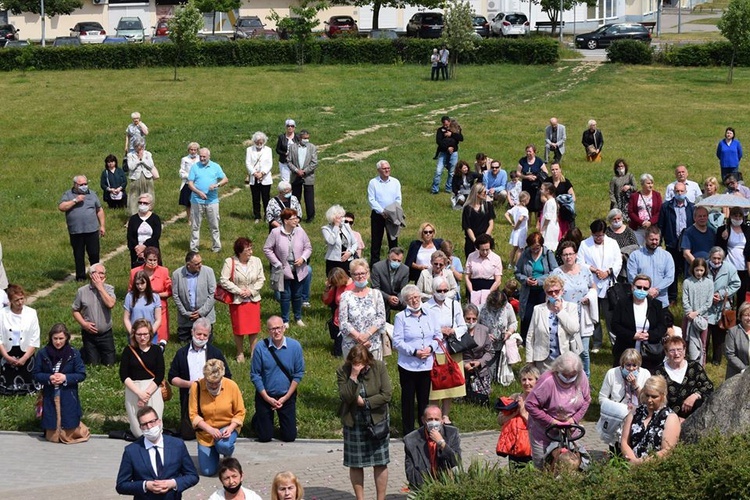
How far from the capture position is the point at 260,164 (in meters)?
22.8

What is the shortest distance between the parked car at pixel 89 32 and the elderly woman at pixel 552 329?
51.0 m

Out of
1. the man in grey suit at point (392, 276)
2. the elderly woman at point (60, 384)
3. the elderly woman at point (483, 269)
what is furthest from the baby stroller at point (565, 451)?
the elderly woman at point (60, 384)

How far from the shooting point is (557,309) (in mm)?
13695

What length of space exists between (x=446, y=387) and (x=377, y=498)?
2.17 meters

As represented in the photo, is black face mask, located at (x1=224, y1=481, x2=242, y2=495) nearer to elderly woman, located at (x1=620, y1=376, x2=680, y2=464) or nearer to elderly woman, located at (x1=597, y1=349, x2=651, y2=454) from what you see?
elderly woman, located at (x1=620, y1=376, x2=680, y2=464)

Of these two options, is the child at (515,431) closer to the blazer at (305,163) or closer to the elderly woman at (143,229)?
the elderly woman at (143,229)

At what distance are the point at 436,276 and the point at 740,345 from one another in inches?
145

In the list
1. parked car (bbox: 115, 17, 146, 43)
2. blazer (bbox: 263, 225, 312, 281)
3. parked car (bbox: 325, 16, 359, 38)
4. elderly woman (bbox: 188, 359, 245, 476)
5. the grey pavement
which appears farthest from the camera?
parked car (bbox: 115, 17, 146, 43)

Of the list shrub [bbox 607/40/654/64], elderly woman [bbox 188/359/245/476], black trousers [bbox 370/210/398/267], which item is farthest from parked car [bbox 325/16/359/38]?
elderly woman [bbox 188/359/245/476]

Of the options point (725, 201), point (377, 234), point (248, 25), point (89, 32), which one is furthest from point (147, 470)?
point (248, 25)

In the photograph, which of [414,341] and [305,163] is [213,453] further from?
[305,163]

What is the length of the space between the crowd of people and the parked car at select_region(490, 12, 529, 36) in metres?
44.1

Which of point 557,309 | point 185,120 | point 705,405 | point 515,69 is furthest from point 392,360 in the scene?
point 515,69

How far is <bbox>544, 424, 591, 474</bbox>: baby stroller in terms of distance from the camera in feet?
33.4
